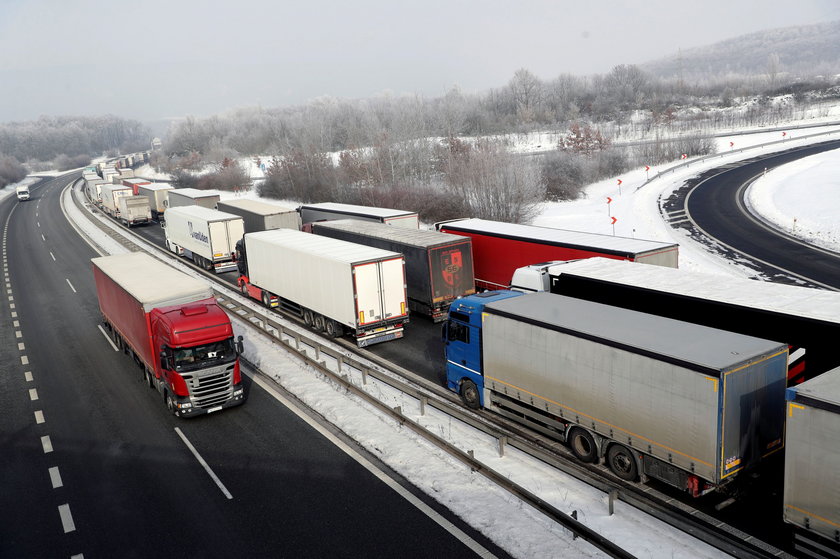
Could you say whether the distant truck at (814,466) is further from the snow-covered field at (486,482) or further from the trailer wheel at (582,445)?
the trailer wheel at (582,445)

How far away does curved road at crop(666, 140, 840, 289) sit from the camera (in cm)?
3069

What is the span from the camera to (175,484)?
13930mm

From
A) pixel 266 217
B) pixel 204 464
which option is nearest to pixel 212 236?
pixel 266 217

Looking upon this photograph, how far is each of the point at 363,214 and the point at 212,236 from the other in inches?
358

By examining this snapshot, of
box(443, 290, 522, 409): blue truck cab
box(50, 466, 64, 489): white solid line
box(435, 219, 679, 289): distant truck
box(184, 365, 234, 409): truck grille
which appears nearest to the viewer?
box(50, 466, 64, 489): white solid line

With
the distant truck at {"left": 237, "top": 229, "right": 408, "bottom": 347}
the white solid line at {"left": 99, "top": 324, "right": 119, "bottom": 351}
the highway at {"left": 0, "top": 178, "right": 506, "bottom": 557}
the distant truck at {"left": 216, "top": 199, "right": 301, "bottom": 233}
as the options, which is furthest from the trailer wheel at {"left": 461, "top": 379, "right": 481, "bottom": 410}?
the distant truck at {"left": 216, "top": 199, "right": 301, "bottom": 233}

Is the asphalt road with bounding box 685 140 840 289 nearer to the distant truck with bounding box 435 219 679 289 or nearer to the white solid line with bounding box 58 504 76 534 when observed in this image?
the distant truck with bounding box 435 219 679 289

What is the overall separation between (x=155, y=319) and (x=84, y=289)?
2046cm

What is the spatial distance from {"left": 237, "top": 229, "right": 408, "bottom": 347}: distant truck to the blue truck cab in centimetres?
557

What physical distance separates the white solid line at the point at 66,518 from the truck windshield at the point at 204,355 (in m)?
4.25

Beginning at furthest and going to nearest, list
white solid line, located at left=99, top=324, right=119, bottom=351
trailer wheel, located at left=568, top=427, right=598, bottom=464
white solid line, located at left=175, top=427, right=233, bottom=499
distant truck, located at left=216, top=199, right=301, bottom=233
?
1. distant truck, located at left=216, top=199, right=301, bottom=233
2. white solid line, located at left=99, top=324, right=119, bottom=351
3. white solid line, located at left=175, top=427, right=233, bottom=499
4. trailer wheel, located at left=568, top=427, right=598, bottom=464

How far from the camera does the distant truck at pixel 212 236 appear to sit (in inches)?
1454

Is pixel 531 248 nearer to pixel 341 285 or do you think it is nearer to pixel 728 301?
pixel 341 285

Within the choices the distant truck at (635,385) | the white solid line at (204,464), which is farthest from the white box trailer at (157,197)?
the distant truck at (635,385)
